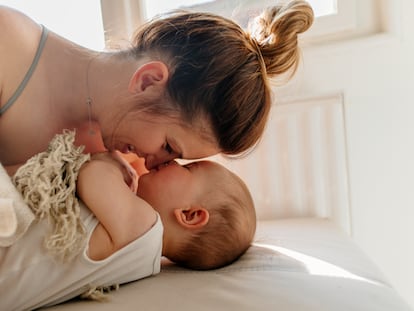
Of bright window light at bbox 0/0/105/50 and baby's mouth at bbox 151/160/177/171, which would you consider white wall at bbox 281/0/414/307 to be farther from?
bright window light at bbox 0/0/105/50

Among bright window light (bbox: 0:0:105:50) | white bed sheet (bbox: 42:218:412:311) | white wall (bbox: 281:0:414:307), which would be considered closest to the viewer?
white bed sheet (bbox: 42:218:412:311)

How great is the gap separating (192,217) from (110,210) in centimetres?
19

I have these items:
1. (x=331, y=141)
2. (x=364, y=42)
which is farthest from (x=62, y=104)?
(x=364, y=42)

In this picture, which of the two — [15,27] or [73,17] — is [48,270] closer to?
[15,27]

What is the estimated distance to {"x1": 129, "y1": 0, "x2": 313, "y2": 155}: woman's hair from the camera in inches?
31.7

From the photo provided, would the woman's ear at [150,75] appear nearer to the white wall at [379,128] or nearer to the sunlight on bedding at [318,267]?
the sunlight on bedding at [318,267]

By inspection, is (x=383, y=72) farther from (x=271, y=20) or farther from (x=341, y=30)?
(x=271, y=20)

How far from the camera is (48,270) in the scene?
0.62m

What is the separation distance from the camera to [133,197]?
27.6 inches

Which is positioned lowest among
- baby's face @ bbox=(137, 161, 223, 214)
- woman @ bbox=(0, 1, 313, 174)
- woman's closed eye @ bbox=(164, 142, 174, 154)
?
baby's face @ bbox=(137, 161, 223, 214)

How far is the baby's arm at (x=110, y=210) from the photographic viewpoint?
665 mm

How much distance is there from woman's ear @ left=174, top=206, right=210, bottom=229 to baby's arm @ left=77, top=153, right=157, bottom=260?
10 cm

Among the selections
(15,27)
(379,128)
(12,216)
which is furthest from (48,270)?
(379,128)

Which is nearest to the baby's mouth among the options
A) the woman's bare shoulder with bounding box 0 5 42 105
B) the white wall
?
the woman's bare shoulder with bounding box 0 5 42 105
